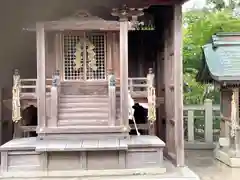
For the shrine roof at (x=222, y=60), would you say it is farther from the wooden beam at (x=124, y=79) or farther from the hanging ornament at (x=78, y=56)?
the hanging ornament at (x=78, y=56)

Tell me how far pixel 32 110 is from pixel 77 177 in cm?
402

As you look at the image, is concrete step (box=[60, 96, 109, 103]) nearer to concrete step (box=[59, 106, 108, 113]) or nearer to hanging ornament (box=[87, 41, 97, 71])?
concrete step (box=[59, 106, 108, 113])

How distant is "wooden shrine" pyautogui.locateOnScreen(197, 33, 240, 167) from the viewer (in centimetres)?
1047

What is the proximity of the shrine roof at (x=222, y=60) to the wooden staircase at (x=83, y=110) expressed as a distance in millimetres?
2573

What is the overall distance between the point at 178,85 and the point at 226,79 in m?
1.26

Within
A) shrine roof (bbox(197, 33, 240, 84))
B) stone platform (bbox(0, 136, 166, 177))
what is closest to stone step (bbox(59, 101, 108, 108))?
stone platform (bbox(0, 136, 166, 177))

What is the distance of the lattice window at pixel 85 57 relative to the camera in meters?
11.0

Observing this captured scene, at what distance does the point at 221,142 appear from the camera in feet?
37.0

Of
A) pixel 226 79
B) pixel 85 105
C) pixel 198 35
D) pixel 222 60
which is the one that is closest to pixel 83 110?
pixel 85 105

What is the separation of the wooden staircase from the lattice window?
2.20ft

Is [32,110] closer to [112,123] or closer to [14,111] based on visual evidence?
[14,111]

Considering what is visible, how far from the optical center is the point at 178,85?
976 centimetres

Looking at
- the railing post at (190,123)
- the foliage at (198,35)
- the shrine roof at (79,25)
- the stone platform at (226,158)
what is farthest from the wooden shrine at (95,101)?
the foliage at (198,35)

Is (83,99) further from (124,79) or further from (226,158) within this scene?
(226,158)
